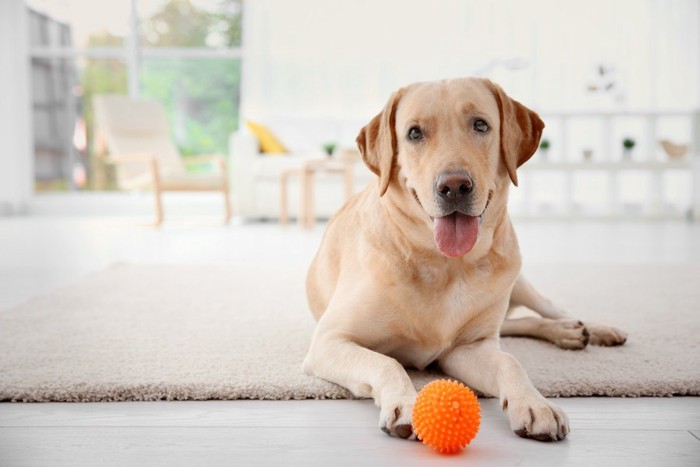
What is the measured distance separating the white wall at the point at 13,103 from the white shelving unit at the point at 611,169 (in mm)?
6028

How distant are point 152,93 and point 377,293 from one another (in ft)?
26.6

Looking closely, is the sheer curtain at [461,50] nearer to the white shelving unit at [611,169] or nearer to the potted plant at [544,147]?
the white shelving unit at [611,169]

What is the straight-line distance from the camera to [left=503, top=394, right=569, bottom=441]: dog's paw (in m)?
1.32

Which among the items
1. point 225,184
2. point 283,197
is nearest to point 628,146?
point 283,197

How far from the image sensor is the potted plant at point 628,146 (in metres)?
7.86

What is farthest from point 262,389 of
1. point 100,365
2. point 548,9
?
point 548,9

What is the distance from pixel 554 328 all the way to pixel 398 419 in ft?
2.90

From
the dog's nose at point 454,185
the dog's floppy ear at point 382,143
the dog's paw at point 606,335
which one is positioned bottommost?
the dog's paw at point 606,335

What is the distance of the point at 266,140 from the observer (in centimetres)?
771

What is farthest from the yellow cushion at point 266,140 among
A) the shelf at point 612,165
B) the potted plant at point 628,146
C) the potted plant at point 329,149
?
the potted plant at point 628,146

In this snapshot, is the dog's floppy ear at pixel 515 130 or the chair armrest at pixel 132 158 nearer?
the dog's floppy ear at pixel 515 130

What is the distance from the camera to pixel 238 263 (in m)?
4.08

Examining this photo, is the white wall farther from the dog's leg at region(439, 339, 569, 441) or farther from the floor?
the dog's leg at region(439, 339, 569, 441)

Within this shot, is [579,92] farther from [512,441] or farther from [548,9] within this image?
[512,441]
